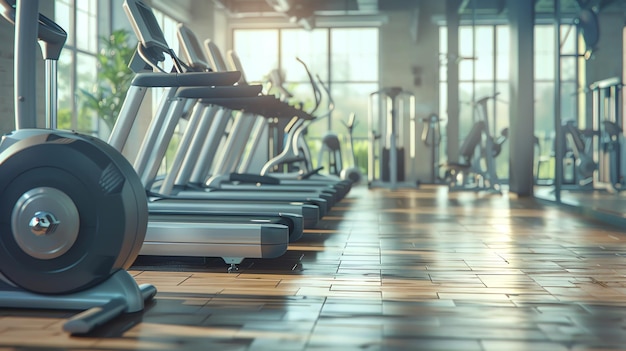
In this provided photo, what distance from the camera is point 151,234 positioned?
331 centimetres

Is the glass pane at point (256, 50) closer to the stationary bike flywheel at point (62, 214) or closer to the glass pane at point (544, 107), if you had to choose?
the glass pane at point (544, 107)

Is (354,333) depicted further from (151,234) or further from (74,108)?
(74,108)

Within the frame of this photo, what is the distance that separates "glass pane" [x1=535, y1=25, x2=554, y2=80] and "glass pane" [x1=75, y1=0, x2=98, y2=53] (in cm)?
770

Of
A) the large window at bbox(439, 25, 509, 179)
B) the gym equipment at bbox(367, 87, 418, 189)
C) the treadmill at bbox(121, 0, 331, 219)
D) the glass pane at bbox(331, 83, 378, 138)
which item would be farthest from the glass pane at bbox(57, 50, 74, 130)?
the large window at bbox(439, 25, 509, 179)

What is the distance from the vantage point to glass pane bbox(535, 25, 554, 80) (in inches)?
538

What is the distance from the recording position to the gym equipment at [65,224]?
2.26m

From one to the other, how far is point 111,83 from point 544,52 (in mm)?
7948

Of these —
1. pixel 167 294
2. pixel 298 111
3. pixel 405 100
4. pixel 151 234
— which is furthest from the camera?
pixel 405 100

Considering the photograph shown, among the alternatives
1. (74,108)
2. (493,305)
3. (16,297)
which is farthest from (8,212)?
(74,108)

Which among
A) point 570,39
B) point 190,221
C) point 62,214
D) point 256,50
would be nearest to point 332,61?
point 256,50

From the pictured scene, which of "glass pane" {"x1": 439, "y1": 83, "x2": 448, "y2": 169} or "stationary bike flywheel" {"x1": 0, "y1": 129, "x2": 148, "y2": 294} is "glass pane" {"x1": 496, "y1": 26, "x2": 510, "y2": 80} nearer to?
"glass pane" {"x1": 439, "y1": 83, "x2": 448, "y2": 169}

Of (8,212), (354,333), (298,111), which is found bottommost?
(354,333)

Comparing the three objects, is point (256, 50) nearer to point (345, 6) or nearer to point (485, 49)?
point (345, 6)

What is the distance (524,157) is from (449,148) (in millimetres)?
3347
